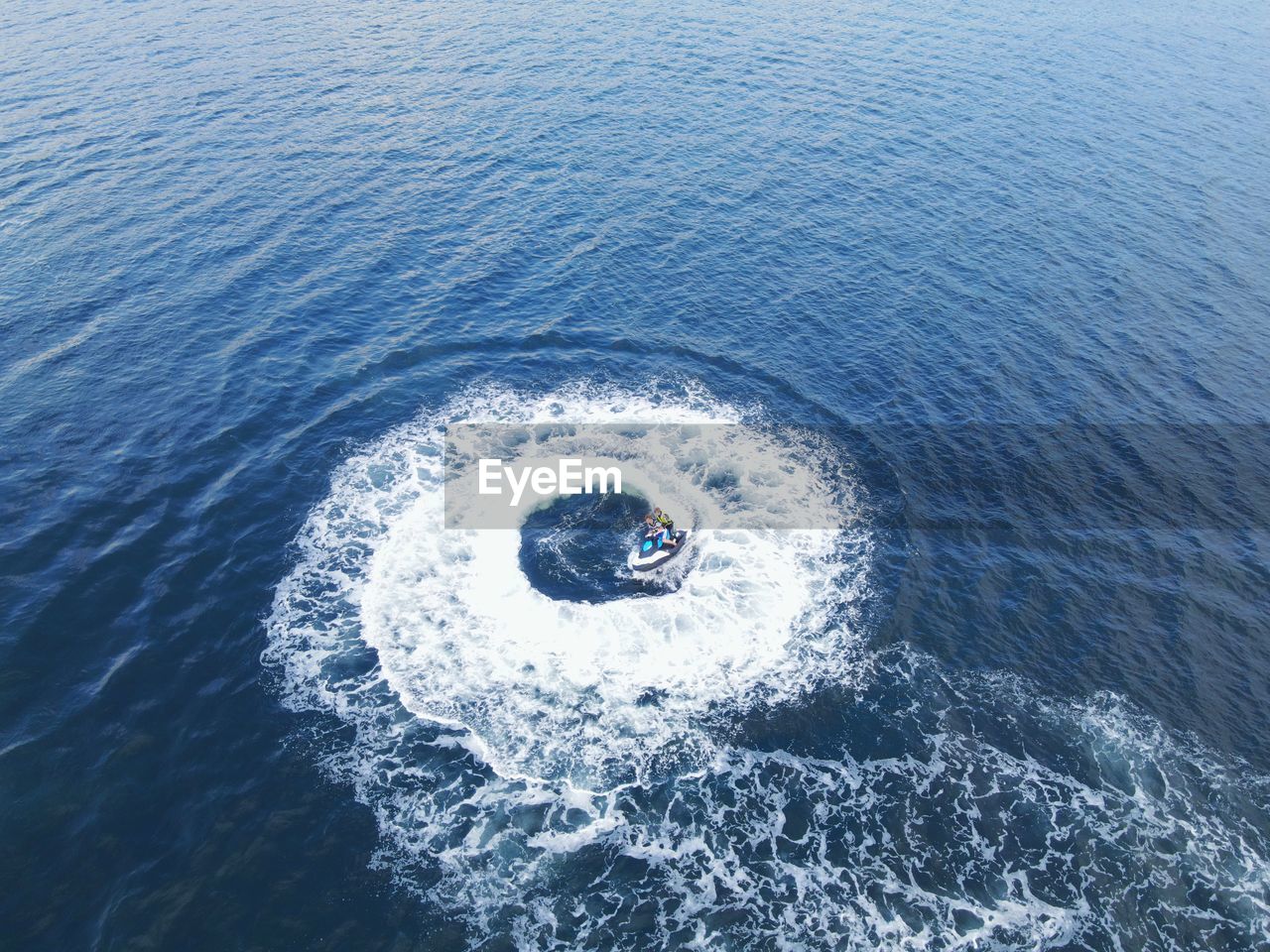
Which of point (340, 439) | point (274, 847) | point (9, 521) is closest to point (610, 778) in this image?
point (274, 847)

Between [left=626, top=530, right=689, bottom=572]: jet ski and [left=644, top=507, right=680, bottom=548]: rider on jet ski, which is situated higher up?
[left=644, top=507, right=680, bottom=548]: rider on jet ski

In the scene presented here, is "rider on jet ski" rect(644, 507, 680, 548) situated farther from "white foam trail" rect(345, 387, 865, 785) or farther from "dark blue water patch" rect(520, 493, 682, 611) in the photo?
"white foam trail" rect(345, 387, 865, 785)

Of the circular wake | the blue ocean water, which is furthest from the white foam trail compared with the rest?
the blue ocean water

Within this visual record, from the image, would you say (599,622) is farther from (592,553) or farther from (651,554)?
(592,553)

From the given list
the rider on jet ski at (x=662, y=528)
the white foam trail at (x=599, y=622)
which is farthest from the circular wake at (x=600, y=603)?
the rider on jet ski at (x=662, y=528)

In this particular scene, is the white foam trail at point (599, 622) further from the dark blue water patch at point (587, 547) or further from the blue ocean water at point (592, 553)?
the dark blue water patch at point (587, 547)

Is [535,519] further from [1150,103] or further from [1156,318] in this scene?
[1150,103]
